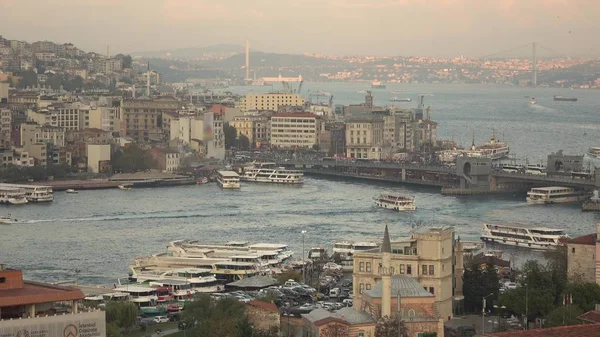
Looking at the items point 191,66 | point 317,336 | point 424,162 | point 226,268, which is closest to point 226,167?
point 424,162

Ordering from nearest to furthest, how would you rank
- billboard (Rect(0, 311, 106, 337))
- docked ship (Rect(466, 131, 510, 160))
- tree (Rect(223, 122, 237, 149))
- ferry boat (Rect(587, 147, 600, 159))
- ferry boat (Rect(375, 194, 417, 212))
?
billboard (Rect(0, 311, 106, 337)) → ferry boat (Rect(375, 194, 417, 212)) → docked ship (Rect(466, 131, 510, 160)) → ferry boat (Rect(587, 147, 600, 159)) → tree (Rect(223, 122, 237, 149))

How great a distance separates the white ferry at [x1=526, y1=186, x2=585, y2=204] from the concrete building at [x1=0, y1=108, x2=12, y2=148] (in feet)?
49.0

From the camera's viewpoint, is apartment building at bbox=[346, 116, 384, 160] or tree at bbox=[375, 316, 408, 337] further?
apartment building at bbox=[346, 116, 384, 160]

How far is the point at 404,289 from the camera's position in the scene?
549 inches

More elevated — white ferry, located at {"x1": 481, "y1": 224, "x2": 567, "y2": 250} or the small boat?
white ferry, located at {"x1": 481, "y1": 224, "x2": 567, "y2": 250}

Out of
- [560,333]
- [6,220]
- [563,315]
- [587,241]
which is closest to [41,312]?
[560,333]

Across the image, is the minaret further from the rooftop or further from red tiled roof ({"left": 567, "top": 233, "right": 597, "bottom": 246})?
red tiled roof ({"left": 567, "top": 233, "right": 597, "bottom": 246})

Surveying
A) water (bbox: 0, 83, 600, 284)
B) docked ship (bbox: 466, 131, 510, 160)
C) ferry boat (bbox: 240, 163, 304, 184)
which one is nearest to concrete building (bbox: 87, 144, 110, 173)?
water (bbox: 0, 83, 600, 284)

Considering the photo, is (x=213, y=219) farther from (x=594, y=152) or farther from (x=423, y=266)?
(x=594, y=152)

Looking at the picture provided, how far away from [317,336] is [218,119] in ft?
111

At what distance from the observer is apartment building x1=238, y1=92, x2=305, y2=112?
56.4 m

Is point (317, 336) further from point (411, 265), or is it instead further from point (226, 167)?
point (226, 167)

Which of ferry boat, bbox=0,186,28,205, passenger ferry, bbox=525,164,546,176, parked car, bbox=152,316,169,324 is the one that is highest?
passenger ferry, bbox=525,164,546,176

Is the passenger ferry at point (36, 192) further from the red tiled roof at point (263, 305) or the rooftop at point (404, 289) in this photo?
the rooftop at point (404, 289)
